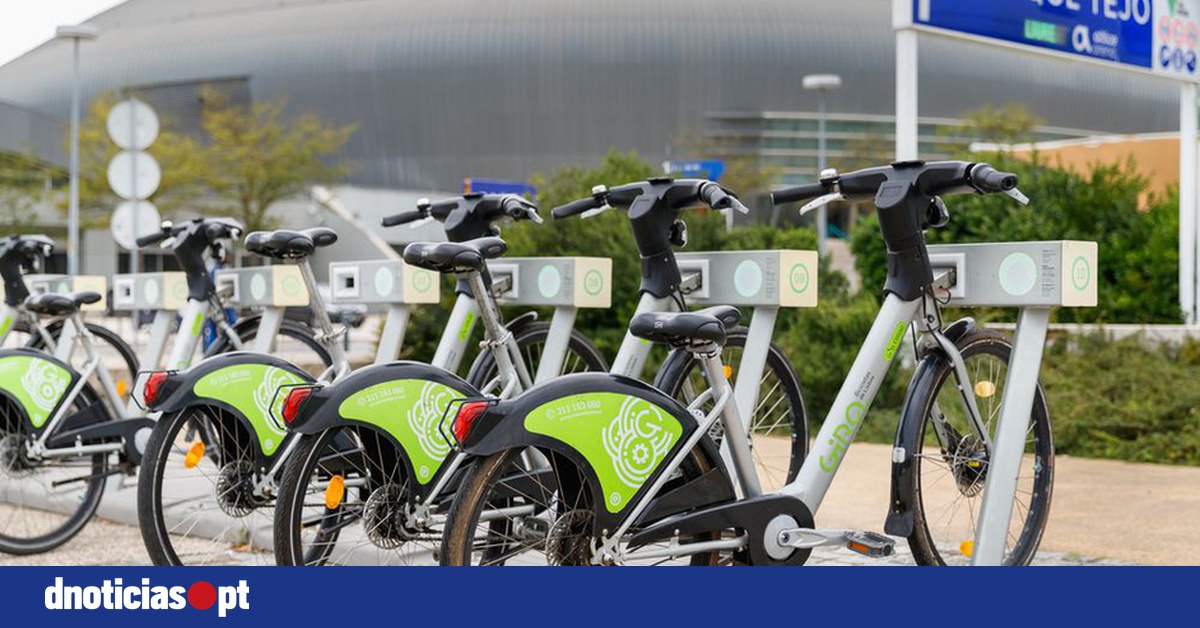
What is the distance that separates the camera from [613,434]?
3.77m

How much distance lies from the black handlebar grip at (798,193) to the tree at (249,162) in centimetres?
3782

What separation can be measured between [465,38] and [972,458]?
214ft

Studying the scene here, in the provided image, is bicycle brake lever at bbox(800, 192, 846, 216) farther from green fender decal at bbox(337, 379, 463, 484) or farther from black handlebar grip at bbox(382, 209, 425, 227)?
black handlebar grip at bbox(382, 209, 425, 227)

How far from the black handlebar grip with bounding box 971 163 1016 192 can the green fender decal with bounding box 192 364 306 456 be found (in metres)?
2.27

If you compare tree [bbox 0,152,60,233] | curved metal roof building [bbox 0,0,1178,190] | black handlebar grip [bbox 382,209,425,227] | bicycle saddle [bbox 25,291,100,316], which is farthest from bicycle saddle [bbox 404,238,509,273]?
curved metal roof building [bbox 0,0,1178,190]

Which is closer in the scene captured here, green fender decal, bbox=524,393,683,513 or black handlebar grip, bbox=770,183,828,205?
green fender decal, bbox=524,393,683,513

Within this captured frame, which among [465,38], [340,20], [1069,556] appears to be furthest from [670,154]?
[1069,556]

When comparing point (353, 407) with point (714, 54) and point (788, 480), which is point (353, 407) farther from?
point (714, 54)

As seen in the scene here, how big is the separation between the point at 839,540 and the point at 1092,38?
9114 millimetres

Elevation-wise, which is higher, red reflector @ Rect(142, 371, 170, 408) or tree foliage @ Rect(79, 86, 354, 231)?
tree foliage @ Rect(79, 86, 354, 231)

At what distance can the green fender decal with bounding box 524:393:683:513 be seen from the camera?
372 centimetres

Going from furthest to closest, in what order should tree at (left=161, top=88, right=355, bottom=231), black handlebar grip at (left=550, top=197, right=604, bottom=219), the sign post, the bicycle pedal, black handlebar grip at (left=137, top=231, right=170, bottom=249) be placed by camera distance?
tree at (left=161, top=88, right=355, bottom=231)
the sign post
black handlebar grip at (left=137, top=231, right=170, bottom=249)
black handlebar grip at (left=550, top=197, right=604, bottom=219)
the bicycle pedal

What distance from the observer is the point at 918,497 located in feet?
15.0
